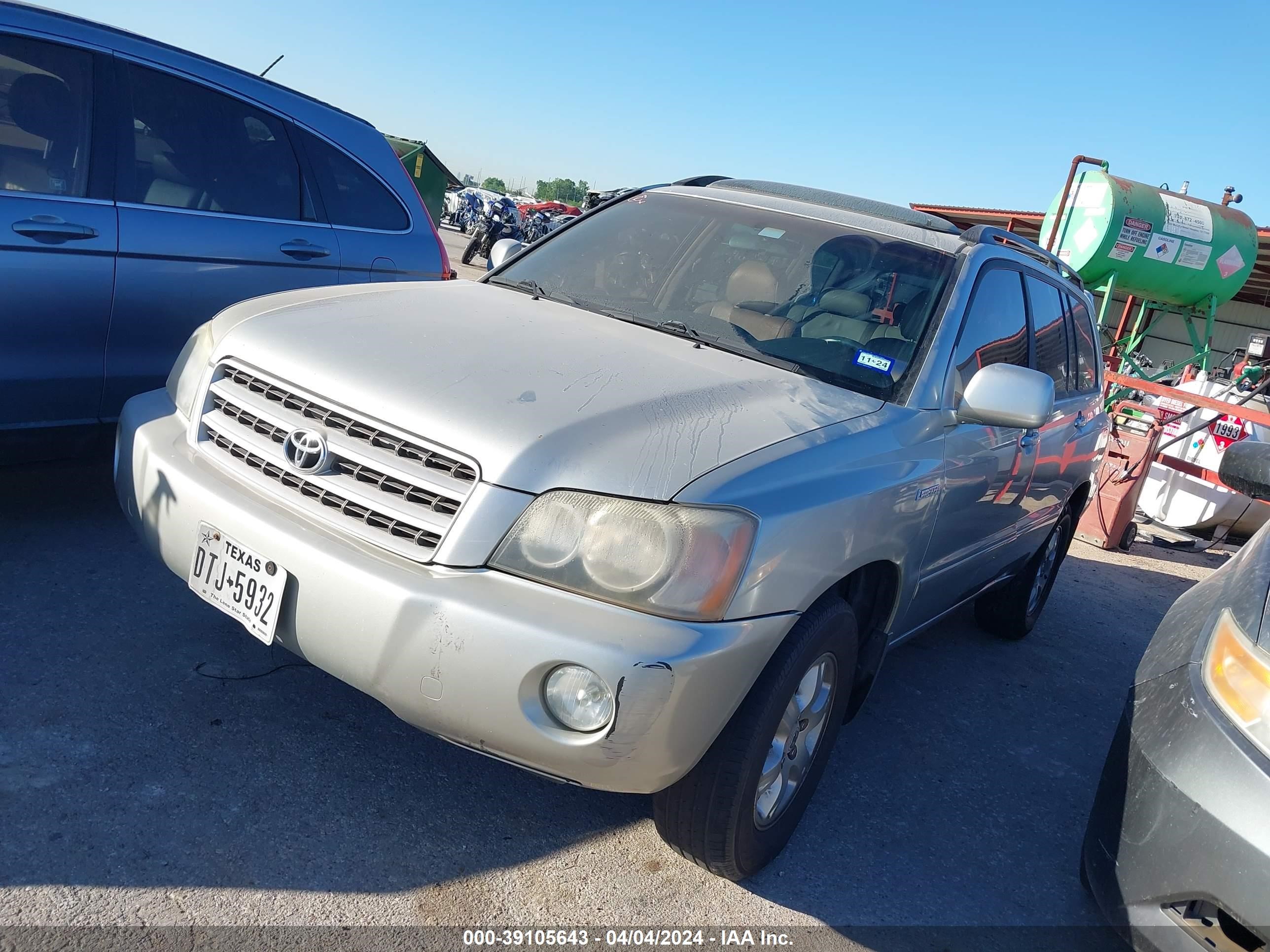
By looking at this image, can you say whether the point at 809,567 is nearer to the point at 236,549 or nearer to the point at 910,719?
the point at 236,549

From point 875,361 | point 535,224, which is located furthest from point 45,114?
point 535,224

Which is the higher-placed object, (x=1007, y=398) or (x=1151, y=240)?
(x=1151, y=240)

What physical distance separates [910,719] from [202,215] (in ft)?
10.7

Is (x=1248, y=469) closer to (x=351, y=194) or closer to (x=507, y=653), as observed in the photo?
(x=507, y=653)

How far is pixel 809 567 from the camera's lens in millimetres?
2412

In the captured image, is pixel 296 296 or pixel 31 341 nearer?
pixel 296 296

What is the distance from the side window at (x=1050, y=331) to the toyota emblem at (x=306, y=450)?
2.77m

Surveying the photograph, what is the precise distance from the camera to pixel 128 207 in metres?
3.71

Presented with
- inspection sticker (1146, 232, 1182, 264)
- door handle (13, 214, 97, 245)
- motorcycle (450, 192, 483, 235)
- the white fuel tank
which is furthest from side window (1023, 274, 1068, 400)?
motorcycle (450, 192, 483, 235)

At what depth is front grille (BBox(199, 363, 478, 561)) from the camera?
2.29m

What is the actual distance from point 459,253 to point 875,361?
21.8 metres

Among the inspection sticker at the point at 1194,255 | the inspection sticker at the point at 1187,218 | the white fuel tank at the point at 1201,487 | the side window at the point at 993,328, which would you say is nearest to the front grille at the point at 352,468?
the side window at the point at 993,328

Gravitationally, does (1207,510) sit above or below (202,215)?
below

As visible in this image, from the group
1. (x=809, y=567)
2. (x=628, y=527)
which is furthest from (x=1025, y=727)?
(x=628, y=527)
